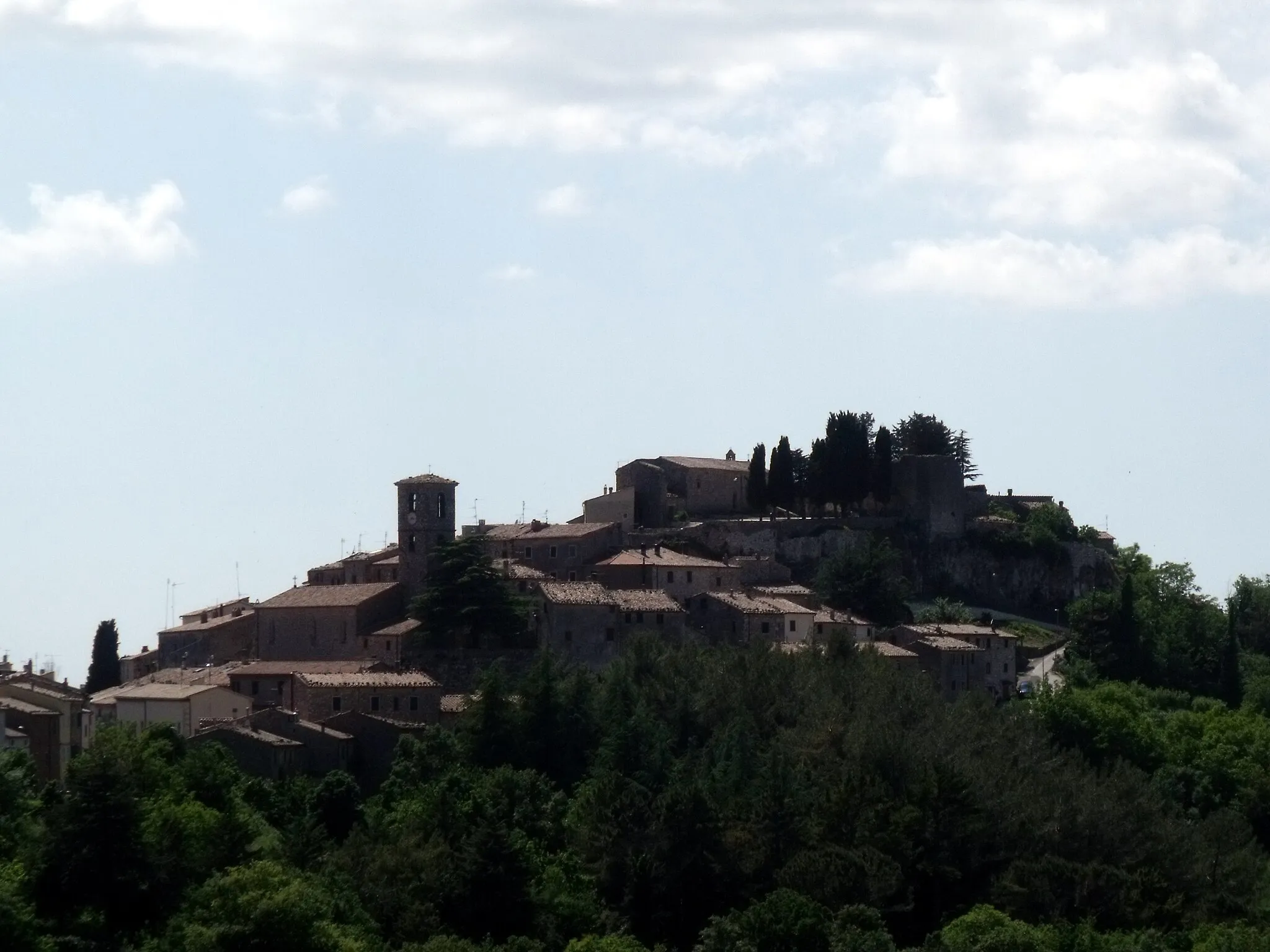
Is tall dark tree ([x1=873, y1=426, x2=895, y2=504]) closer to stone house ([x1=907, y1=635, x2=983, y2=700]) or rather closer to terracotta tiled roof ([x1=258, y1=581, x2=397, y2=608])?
stone house ([x1=907, y1=635, x2=983, y2=700])

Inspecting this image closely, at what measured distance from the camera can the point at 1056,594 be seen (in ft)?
279

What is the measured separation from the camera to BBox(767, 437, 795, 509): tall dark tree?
83.6 meters

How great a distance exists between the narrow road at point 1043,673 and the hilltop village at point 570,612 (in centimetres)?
66

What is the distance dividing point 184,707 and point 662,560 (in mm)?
15331

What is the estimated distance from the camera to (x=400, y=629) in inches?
2653

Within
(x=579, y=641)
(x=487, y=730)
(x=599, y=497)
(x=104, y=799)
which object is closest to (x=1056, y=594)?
(x=599, y=497)

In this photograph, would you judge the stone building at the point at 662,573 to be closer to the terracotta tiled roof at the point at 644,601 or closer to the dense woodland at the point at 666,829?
the terracotta tiled roof at the point at 644,601

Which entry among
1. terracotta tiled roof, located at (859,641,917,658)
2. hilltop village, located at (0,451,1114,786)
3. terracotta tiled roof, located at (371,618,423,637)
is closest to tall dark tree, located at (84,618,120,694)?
hilltop village, located at (0,451,1114,786)

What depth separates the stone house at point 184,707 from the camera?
63.8 metres

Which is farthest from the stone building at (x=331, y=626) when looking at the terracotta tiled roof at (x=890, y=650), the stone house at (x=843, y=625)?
the terracotta tiled roof at (x=890, y=650)

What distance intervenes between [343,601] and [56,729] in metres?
9.60

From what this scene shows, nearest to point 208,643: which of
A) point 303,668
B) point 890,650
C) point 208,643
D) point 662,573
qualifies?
point 208,643

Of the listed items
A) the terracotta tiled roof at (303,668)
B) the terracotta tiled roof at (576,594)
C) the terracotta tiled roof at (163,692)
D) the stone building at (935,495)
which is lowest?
the terracotta tiled roof at (163,692)

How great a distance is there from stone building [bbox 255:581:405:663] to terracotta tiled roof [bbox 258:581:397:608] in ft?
0.05
